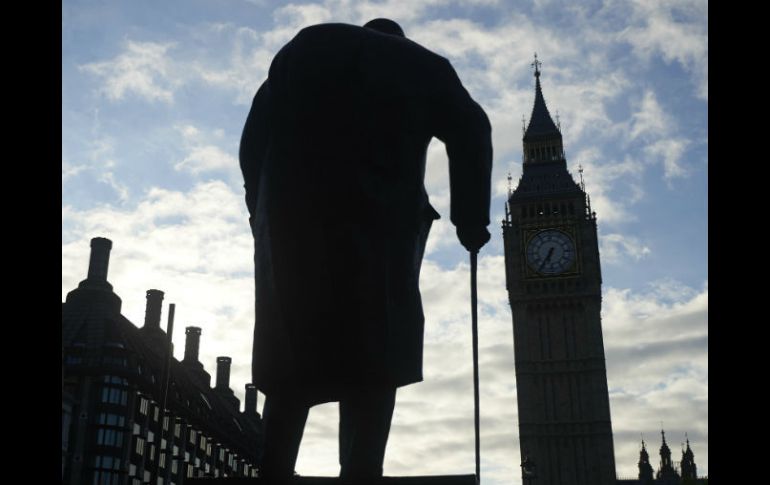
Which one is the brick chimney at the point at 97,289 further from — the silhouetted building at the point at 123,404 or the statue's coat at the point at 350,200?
the statue's coat at the point at 350,200

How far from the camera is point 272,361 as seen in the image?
13.4 feet

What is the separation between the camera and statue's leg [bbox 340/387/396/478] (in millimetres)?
3965

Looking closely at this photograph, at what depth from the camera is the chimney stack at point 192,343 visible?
85.2 m

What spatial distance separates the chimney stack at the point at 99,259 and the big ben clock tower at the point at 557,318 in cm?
3783

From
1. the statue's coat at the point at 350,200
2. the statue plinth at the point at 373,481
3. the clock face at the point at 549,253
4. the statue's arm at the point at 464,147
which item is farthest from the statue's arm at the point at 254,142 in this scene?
the clock face at the point at 549,253

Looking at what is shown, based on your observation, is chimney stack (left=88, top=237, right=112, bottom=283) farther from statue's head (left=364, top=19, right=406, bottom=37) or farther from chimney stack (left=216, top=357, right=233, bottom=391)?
statue's head (left=364, top=19, right=406, bottom=37)

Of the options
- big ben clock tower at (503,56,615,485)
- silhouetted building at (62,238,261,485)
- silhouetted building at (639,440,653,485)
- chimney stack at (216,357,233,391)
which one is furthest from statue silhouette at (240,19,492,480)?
silhouetted building at (639,440,653,485)

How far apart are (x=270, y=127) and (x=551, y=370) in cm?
7941

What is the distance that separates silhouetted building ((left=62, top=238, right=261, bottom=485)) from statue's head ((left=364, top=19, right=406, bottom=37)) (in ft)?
130

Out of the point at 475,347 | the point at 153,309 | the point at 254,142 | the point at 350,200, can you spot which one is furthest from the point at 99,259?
the point at 350,200

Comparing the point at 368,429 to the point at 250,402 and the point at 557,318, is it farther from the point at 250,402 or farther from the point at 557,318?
the point at 250,402

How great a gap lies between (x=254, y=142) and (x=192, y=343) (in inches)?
3327

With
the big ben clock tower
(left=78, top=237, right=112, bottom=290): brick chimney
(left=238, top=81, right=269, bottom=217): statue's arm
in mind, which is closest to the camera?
(left=238, top=81, right=269, bottom=217): statue's arm
